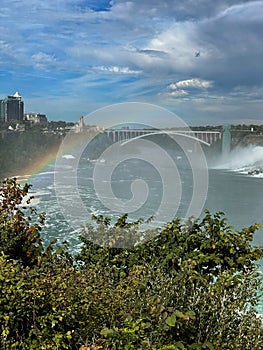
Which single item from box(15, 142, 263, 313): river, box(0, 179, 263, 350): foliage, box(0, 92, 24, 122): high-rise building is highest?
box(0, 92, 24, 122): high-rise building

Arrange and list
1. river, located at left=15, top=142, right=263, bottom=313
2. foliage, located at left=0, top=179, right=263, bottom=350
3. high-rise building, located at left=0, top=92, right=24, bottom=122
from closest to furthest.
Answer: foliage, located at left=0, top=179, right=263, bottom=350
river, located at left=15, top=142, right=263, bottom=313
high-rise building, located at left=0, top=92, right=24, bottom=122

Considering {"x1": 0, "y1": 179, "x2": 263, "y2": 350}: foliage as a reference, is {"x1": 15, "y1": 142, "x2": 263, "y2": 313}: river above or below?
below

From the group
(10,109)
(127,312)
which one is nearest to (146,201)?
(127,312)

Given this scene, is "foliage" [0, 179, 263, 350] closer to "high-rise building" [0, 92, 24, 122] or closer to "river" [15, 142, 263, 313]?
"river" [15, 142, 263, 313]

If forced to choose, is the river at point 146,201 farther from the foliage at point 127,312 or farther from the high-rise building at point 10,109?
the high-rise building at point 10,109

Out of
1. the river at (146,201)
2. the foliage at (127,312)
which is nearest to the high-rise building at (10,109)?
the river at (146,201)

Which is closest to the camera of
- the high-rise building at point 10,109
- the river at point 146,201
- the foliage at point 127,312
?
the foliage at point 127,312

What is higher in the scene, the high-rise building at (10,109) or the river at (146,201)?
the high-rise building at (10,109)

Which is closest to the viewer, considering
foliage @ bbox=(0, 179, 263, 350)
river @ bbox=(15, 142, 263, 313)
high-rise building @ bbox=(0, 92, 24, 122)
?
foliage @ bbox=(0, 179, 263, 350)

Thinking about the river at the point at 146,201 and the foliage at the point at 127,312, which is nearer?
the foliage at the point at 127,312

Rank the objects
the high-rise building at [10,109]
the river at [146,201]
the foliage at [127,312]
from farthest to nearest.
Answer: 1. the high-rise building at [10,109]
2. the river at [146,201]
3. the foliage at [127,312]

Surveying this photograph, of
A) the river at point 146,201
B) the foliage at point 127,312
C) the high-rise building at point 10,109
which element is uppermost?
the high-rise building at point 10,109

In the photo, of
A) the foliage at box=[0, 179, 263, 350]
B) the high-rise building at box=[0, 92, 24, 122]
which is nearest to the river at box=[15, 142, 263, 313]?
the foliage at box=[0, 179, 263, 350]

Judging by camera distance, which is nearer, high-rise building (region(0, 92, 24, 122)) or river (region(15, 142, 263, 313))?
river (region(15, 142, 263, 313))
